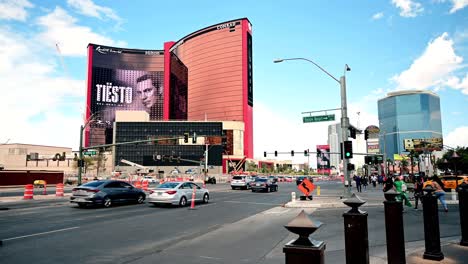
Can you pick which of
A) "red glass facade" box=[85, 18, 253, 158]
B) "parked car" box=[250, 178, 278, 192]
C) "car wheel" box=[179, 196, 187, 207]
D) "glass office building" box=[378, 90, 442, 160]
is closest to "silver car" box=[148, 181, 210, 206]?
"car wheel" box=[179, 196, 187, 207]

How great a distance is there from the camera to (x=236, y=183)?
133 feet

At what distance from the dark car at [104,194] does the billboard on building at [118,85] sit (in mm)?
155116

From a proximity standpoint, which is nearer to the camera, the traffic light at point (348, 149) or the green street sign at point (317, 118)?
the traffic light at point (348, 149)

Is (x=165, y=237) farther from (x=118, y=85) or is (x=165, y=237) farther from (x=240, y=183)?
(x=118, y=85)

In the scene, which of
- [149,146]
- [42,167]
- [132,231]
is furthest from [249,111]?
[132,231]

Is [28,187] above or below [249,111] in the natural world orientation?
below

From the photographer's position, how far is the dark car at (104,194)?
18.5 metres

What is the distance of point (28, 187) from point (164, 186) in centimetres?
1251

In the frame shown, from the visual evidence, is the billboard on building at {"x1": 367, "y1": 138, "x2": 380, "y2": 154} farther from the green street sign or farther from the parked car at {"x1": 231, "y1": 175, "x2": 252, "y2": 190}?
the green street sign

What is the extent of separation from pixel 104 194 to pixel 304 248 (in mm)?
18215

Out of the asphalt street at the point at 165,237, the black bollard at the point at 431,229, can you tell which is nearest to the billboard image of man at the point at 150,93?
the asphalt street at the point at 165,237

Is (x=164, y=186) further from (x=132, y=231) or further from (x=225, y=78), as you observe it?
(x=225, y=78)

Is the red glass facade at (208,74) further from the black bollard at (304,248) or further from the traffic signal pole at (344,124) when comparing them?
the black bollard at (304,248)

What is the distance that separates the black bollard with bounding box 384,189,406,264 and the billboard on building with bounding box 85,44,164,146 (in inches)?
6791
